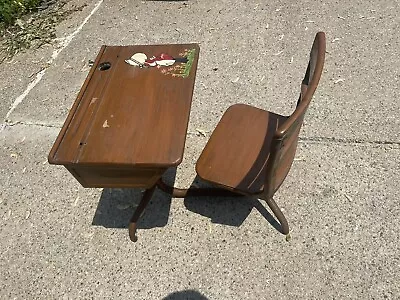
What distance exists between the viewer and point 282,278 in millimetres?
2049

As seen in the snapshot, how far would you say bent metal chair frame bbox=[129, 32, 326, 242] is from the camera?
1467mm

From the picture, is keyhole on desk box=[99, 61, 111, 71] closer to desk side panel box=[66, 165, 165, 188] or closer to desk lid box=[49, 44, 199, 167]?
desk lid box=[49, 44, 199, 167]

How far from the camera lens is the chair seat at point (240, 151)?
→ 1.99m

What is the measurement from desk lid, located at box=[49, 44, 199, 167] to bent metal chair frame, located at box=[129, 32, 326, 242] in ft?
1.41

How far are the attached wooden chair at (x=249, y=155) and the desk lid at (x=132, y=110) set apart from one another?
322 millimetres

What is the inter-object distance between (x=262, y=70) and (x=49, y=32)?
95.4 inches

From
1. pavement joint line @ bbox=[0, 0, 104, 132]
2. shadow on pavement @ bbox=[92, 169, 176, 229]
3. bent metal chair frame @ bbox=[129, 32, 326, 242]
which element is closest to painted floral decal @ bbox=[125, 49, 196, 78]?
bent metal chair frame @ bbox=[129, 32, 326, 242]

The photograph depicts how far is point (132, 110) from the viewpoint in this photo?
199cm

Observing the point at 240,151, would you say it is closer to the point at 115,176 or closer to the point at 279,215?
the point at 279,215

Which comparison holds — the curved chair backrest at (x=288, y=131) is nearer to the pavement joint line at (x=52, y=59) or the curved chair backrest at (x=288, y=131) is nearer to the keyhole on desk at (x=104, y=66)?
the keyhole on desk at (x=104, y=66)

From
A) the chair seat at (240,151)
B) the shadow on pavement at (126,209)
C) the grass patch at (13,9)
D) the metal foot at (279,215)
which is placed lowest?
the shadow on pavement at (126,209)

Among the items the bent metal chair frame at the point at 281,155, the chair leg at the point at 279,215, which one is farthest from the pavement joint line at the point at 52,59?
the chair leg at the point at 279,215

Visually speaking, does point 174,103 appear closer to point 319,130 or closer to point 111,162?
point 111,162

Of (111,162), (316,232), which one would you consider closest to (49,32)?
(111,162)
